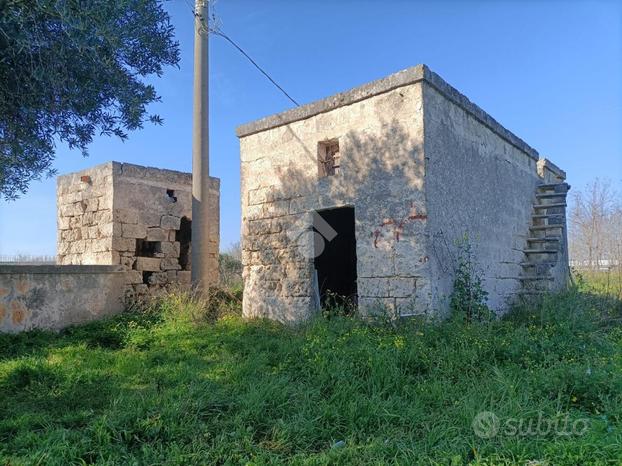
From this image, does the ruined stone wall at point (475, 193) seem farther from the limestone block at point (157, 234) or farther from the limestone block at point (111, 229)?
the limestone block at point (111, 229)

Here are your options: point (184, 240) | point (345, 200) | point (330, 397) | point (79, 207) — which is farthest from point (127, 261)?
point (330, 397)

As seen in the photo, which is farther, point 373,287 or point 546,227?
point 546,227

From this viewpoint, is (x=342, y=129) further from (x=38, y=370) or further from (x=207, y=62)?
(x=38, y=370)

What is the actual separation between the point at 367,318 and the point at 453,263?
1.38 metres

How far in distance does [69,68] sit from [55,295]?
423cm

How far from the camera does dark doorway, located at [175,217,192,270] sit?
29.5ft

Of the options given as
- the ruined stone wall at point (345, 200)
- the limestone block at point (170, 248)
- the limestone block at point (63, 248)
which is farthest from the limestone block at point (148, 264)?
the ruined stone wall at point (345, 200)

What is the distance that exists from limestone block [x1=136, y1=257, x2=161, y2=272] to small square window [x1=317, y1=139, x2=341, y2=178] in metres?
3.99

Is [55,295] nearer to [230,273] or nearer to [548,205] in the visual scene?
[230,273]

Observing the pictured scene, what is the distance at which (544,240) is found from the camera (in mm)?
8336

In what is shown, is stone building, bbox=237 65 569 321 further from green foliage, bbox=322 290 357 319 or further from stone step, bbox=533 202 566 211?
green foliage, bbox=322 290 357 319

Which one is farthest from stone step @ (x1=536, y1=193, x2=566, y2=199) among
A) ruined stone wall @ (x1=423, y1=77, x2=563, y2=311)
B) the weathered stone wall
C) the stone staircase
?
the weathered stone wall

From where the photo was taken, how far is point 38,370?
15.3ft

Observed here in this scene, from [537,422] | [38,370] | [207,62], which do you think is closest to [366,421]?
[537,422]
